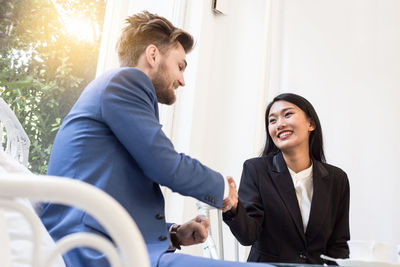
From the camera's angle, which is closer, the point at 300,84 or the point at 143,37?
the point at 143,37

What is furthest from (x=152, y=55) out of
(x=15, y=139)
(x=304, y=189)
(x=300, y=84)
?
(x=300, y=84)

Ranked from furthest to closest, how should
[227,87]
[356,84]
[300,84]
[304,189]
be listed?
[227,87], [300,84], [356,84], [304,189]

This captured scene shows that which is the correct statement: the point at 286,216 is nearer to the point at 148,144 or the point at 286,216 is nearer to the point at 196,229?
the point at 196,229

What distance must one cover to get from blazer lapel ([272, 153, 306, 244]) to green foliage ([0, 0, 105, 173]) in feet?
3.66

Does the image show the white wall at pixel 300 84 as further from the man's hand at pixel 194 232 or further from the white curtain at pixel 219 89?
the man's hand at pixel 194 232

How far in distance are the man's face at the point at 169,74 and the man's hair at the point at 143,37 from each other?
30 mm

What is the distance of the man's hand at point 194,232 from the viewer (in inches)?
57.6

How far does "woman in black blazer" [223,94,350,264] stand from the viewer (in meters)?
1.99

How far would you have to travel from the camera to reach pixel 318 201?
6.78 feet

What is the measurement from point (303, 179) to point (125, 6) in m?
1.46

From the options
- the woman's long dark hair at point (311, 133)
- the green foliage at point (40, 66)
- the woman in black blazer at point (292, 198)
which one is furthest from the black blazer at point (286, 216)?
the green foliage at point (40, 66)

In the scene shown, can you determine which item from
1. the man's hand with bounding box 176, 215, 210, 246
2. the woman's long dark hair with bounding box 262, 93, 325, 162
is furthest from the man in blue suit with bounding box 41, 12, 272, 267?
the woman's long dark hair with bounding box 262, 93, 325, 162

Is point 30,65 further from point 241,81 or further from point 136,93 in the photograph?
point 241,81

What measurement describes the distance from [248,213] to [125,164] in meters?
0.94
